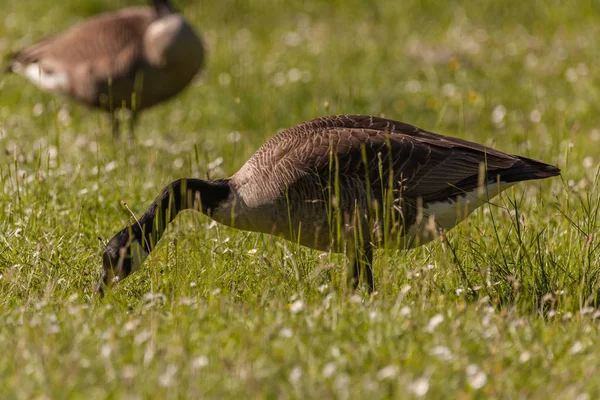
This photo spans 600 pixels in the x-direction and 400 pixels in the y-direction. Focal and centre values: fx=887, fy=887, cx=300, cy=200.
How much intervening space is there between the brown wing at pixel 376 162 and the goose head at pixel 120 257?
29.1 inches

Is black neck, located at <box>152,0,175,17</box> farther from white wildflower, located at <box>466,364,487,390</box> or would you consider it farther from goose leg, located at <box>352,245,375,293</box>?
white wildflower, located at <box>466,364,487,390</box>

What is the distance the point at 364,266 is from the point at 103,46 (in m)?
5.43

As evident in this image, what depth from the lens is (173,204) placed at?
5133 millimetres

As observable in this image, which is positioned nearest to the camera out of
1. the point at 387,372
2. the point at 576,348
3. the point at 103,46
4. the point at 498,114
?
the point at 387,372

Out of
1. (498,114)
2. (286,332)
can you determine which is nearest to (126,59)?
(498,114)

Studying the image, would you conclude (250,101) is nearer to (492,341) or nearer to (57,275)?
(57,275)

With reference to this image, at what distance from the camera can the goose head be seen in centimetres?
478

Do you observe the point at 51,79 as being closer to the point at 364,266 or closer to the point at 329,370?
the point at 364,266

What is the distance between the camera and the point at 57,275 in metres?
4.89

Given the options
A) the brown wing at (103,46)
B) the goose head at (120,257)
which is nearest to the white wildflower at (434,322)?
the goose head at (120,257)

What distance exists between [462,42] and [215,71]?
3.88 meters

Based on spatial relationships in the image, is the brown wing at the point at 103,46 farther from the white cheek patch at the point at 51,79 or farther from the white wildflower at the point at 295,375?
the white wildflower at the point at 295,375

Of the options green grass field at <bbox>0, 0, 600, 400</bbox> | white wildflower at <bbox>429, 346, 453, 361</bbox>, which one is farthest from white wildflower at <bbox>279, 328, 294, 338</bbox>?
white wildflower at <bbox>429, 346, 453, 361</bbox>

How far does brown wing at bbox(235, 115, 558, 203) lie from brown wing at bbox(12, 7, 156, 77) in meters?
4.38
